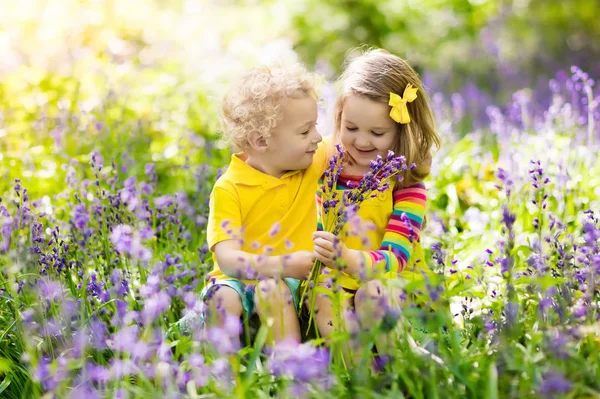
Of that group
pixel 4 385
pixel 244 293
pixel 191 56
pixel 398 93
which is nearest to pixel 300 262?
pixel 244 293

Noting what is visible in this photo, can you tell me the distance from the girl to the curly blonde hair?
0.19 m

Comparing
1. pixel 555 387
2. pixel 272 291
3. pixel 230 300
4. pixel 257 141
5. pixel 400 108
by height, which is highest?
pixel 400 108

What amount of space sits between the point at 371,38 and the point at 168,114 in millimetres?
3540

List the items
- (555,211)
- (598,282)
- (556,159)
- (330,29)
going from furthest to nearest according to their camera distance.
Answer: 1. (330,29)
2. (556,159)
3. (555,211)
4. (598,282)

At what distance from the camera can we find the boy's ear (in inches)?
107

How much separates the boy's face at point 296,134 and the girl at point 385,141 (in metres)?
0.14

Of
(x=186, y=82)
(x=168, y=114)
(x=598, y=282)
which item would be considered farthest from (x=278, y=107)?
(x=186, y=82)

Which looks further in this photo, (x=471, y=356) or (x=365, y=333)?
(x=471, y=356)

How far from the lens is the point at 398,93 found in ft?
9.08

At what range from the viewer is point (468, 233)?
146 inches

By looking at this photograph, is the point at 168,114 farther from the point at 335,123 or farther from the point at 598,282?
the point at 598,282

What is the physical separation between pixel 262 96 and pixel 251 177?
1.02 ft

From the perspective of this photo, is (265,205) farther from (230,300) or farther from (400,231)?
(400,231)

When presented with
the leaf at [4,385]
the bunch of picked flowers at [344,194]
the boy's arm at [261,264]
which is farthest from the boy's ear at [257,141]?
the leaf at [4,385]
